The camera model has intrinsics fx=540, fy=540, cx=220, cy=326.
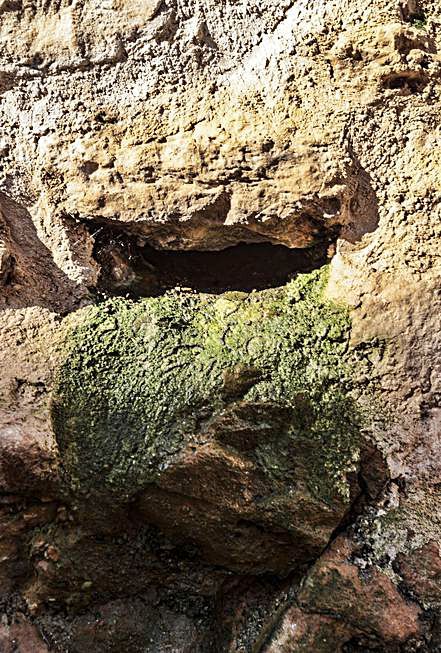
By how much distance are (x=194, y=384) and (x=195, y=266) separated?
50cm

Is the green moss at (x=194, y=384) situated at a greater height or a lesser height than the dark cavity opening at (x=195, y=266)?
lesser

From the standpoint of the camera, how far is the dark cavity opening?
193cm

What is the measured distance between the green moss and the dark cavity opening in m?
0.09

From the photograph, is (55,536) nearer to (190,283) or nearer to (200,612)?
(200,612)

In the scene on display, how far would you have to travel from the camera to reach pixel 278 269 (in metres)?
1.98

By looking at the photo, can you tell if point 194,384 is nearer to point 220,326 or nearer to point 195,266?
point 220,326

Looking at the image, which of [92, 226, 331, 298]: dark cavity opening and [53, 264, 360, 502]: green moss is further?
[92, 226, 331, 298]: dark cavity opening

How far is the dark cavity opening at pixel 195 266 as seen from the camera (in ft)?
6.33

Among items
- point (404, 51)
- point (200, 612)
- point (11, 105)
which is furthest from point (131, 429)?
point (404, 51)

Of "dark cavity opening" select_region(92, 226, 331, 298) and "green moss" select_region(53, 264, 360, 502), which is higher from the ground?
"dark cavity opening" select_region(92, 226, 331, 298)

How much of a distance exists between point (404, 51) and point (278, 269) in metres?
0.82

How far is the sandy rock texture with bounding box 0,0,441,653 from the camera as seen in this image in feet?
5.24

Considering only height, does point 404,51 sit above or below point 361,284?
above

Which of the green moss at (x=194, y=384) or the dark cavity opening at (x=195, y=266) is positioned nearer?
the green moss at (x=194, y=384)
